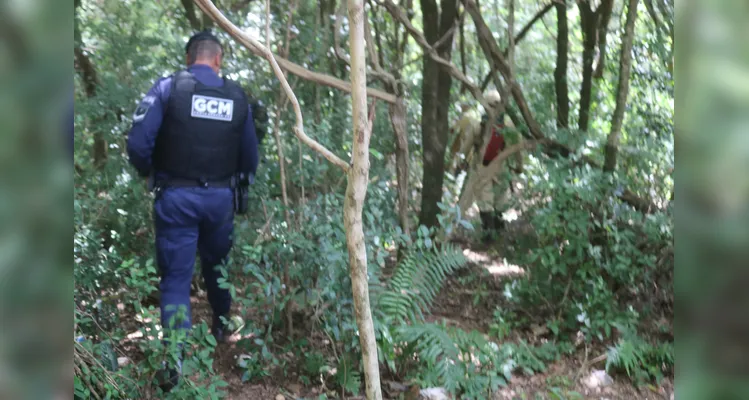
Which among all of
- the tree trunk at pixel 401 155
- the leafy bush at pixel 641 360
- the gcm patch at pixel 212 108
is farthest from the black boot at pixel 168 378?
the leafy bush at pixel 641 360

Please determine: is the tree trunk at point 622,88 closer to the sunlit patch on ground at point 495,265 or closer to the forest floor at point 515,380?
the sunlit patch on ground at point 495,265

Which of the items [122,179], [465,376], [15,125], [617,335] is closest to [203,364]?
[465,376]

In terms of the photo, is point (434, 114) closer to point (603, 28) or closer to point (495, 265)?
point (495, 265)

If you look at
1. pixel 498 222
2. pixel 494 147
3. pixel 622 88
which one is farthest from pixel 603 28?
pixel 498 222

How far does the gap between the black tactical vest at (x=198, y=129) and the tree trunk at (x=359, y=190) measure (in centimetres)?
142

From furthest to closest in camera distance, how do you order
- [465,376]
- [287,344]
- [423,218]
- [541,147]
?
1. [423,218]
2. [541,147]
3. [287,344]
4. [465,376]

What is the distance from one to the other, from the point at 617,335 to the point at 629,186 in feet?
3.12

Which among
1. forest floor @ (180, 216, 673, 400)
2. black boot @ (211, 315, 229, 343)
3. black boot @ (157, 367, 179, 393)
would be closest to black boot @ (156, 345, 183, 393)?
black boot @ (157, 367, 179, 393)

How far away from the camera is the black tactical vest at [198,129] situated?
3.24 meters

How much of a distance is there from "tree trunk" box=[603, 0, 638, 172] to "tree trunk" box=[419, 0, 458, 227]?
1373 mm

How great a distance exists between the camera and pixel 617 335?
362 cm

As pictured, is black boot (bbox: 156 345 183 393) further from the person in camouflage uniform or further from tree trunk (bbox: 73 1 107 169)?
the person in camouflage uniform

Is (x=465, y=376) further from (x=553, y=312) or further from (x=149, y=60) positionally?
(x=149, y=60)

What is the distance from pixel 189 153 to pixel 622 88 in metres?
2.90
